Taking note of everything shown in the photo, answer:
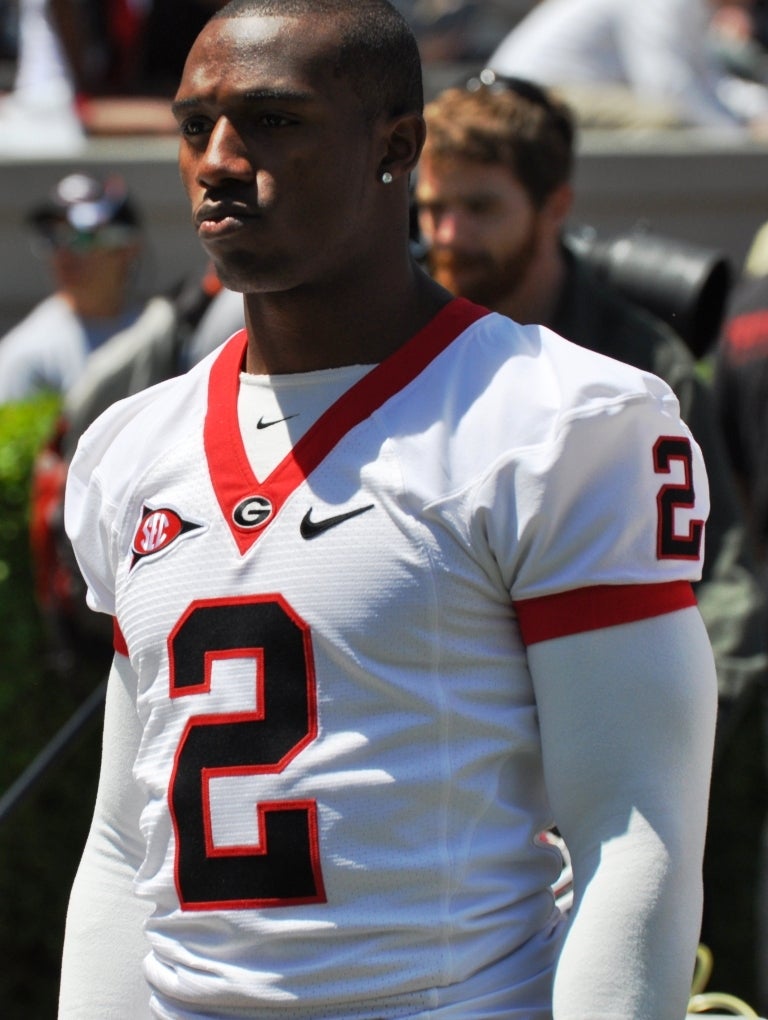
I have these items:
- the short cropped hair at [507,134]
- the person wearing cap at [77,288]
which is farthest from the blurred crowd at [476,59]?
the short cropped hair at [507,134]

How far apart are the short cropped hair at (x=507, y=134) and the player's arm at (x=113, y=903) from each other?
168 centimetres

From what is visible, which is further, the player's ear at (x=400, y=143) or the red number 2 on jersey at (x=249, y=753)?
the player's ear at (x=400, y=143)

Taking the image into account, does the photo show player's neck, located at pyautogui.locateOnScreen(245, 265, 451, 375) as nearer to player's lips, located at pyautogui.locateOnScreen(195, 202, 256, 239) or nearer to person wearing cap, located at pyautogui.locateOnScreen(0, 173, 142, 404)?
player's lips, located at pyautogui.locateOnScreen(195, 202, 256, 239)

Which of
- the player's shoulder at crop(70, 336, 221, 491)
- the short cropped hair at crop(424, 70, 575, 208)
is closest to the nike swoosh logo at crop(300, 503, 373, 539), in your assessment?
the player's shoulder at crop(70, 336, 221, 491)

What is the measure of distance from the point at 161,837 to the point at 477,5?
338 inches

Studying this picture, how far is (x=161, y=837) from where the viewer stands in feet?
5.90

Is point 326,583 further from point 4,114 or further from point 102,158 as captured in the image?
point 4,114

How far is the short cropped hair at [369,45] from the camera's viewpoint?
5.73 ft

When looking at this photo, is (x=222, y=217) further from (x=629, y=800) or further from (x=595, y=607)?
(x=629, y=800)

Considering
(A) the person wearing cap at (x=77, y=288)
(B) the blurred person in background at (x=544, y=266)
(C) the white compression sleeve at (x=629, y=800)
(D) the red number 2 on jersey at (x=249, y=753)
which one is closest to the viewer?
(C) the white compression sleeve at (x=629, y=800)

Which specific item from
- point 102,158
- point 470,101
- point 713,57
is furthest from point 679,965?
point 713,57

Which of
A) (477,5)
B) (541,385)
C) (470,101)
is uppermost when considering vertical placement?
(541,385)

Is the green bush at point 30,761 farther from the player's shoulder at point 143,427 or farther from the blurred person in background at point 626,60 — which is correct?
the blurred person in background at point 626,60

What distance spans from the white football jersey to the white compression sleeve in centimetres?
4
